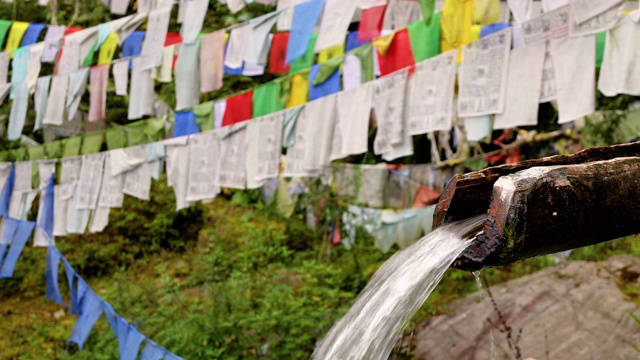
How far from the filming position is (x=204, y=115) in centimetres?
671

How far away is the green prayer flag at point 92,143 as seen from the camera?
776 centimetres

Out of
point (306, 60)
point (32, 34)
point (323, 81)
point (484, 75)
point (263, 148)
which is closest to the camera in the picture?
point (484, 75)

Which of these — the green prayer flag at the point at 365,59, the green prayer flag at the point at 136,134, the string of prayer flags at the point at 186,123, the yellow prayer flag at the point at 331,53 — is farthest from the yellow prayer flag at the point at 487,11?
the green prayer flag at the point at 136,134

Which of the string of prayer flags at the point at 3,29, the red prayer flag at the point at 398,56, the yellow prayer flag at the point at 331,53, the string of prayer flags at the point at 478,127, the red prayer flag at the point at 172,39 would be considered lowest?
the string of prayer flags at the point at 478,127

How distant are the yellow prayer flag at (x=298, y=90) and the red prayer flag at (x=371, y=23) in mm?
622

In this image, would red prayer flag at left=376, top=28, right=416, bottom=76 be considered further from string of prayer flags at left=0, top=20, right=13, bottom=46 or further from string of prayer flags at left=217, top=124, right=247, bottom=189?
string of prayer flags at left=0, top=20, right=13, bottom=46

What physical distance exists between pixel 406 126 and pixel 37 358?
14.8 ft

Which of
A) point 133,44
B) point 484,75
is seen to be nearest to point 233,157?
point 133,44

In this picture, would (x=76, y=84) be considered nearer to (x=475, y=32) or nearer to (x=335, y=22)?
(x=335, y=22)

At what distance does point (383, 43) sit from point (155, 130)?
294 cm

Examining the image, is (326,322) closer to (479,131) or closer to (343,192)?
(479,131)

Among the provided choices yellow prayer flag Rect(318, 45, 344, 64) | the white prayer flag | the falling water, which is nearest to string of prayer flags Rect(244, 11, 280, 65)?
yellow prayer flag Rect(318, 45, 344, 64)

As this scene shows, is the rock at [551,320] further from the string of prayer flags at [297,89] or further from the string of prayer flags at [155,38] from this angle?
the string of prayer flags at [155,38]

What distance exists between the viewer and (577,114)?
452cm
